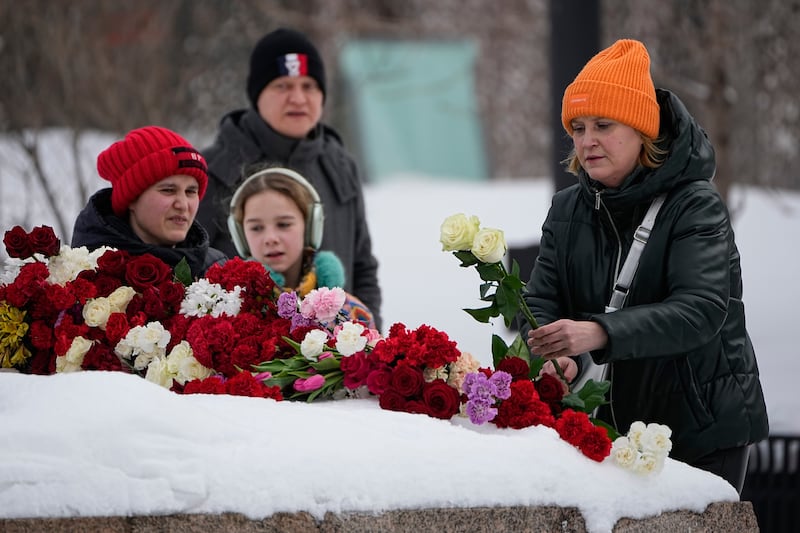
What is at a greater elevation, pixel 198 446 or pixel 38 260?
pixel 38 260

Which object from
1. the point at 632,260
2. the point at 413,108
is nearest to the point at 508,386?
the point at 632,260

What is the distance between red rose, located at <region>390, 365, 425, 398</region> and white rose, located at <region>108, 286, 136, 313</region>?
85 centimetres

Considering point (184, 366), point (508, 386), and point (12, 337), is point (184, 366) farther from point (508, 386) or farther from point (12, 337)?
point (508, 386)

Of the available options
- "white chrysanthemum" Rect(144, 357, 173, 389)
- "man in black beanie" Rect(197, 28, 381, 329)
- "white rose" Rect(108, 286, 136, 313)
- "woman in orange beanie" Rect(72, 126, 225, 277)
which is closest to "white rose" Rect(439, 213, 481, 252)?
"white chrysanthemum" Rect(144, 357, 173, 389)

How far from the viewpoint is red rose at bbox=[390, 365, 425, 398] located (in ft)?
9.16

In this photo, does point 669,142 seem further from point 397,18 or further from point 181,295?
point 397,18

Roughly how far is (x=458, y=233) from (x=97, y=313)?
107cm

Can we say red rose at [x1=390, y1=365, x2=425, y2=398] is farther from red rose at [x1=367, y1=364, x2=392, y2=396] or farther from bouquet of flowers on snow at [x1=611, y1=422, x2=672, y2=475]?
bouquet of flowers on snow at [x1=611, y1=422, x2=672, y2=475]

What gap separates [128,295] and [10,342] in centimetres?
35

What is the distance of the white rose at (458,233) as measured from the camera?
2.70 meters

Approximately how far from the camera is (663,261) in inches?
115

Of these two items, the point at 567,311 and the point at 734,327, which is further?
the point at 567,311

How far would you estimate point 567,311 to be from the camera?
3.16 m

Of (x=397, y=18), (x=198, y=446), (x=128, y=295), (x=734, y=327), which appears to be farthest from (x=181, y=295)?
(x=397, y=18)
